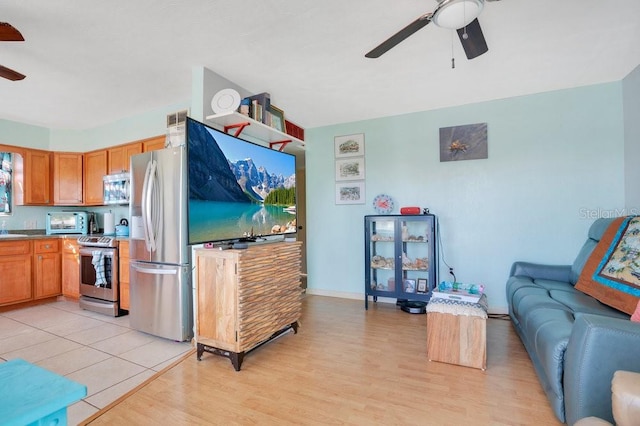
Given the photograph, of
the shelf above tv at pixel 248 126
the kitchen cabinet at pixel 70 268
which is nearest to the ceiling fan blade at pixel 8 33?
the shelf above tv at pixel 248 126

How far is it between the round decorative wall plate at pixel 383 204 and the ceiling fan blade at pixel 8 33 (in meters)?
3.52

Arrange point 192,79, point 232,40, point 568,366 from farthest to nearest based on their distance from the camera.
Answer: point 192,79 < point 232,40 < point 568,366

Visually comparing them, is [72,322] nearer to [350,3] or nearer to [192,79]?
[192,79]

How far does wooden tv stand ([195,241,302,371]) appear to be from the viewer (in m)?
2.30

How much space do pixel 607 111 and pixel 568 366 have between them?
296 cm

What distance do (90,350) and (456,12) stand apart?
3.63 meters

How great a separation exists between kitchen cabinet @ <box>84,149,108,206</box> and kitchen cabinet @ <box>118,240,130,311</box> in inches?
50.6

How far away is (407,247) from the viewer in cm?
386

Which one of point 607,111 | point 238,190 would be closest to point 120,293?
point 238,190

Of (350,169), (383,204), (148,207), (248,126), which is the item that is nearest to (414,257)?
(383,204)

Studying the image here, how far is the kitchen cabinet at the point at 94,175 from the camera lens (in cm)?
A: 437

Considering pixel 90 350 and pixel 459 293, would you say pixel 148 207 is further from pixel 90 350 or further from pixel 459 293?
pixel 459 293

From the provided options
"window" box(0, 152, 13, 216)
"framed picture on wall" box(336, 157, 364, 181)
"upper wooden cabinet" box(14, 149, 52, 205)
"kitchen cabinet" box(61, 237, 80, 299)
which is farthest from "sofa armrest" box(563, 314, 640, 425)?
"window" box(0, 152, 13, 216)

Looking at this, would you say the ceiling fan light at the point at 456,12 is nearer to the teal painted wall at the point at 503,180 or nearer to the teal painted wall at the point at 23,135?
the teal painted wall at the point at 503,180
